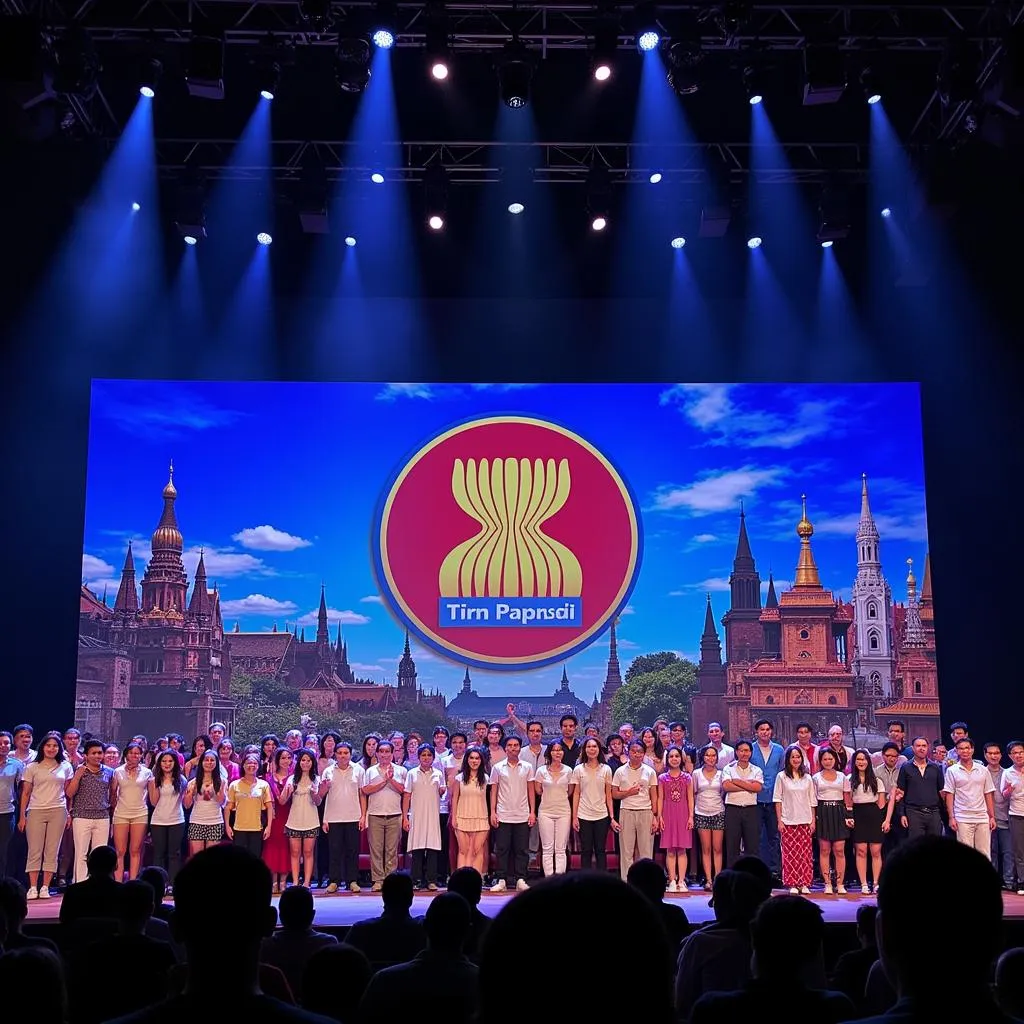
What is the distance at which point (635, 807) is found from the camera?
873 cm

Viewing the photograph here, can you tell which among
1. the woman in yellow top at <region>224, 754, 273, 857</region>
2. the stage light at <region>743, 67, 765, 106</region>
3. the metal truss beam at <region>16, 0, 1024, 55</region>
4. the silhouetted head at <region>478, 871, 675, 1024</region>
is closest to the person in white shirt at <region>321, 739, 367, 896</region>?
the woman in yellow top at <region>224, 754, 273, 857</region>

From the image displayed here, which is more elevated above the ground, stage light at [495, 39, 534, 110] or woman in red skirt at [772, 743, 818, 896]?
stage light at [495, 39, 534, 110]

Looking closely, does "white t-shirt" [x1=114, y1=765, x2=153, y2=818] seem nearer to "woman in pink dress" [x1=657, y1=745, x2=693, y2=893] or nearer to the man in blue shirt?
"woman in pink dress" [x1=657, y1=745, x2=693, y2=893]

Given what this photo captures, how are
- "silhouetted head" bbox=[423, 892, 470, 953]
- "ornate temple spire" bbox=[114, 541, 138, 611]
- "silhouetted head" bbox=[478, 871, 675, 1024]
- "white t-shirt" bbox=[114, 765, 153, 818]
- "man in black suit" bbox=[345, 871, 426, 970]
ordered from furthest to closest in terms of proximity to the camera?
"ornate temple spire" bbox=[114, 541, 138, 611], "white t-shirt" bbox=[114, 765, 153, 818], "man in black suit" bbox=[345, 871, 426, 970], "silhouetted head" bbox=[423, 892, 470, 953], "silhouetted head" bbox=[478, 871, 675, 1024]

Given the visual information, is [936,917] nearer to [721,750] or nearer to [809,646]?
[721,750]

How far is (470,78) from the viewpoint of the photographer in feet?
29.9

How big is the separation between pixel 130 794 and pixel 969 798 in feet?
21.8

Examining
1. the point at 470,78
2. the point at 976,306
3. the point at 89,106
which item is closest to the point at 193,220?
the point at 89,106

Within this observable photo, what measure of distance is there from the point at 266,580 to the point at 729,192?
5.54 meters

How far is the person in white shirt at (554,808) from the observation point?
874 centimetres

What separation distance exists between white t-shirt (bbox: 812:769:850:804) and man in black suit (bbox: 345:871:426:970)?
539 centimetres

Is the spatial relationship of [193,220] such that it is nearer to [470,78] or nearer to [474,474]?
[470,78]

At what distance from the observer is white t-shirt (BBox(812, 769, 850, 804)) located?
865cm

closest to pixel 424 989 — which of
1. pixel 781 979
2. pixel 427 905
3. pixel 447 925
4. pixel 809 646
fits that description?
pixel 447 925
